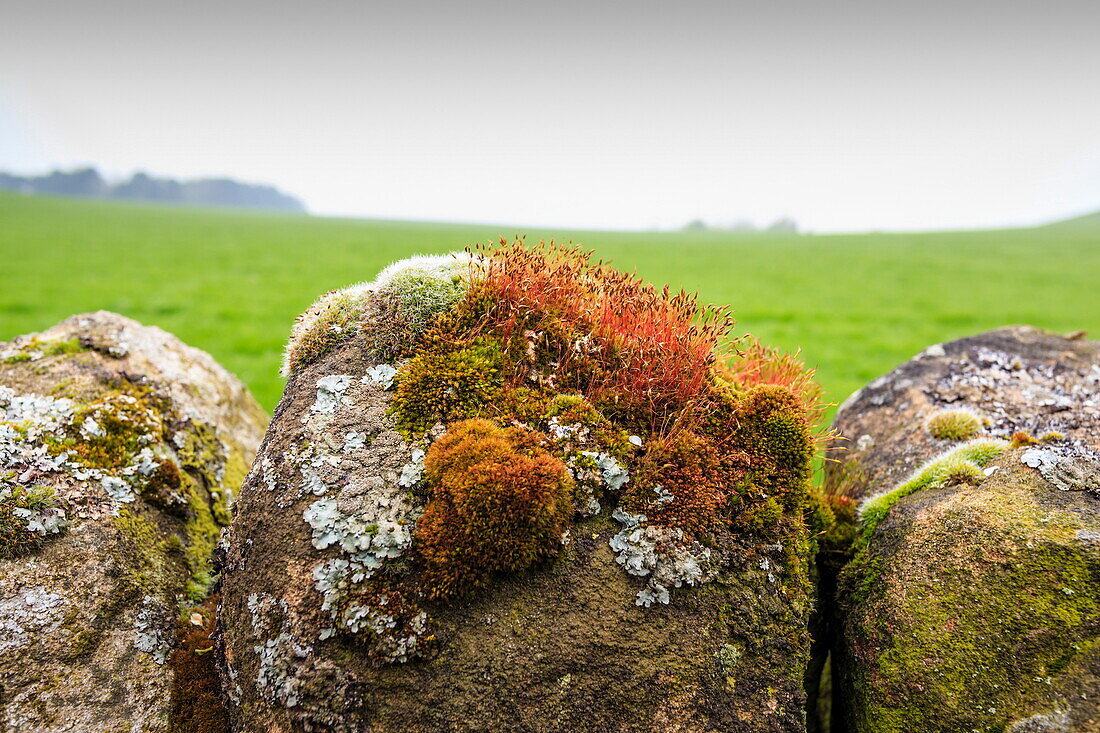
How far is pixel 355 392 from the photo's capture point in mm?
3854

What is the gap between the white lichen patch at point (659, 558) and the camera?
127 inches

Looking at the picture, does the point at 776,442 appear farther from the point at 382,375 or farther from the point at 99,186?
the point at 99,186

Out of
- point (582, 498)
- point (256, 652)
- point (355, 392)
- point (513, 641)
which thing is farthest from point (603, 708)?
point (355, 392)

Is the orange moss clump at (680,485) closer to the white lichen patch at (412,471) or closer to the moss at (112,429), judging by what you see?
the white lichen patch at (412,471)

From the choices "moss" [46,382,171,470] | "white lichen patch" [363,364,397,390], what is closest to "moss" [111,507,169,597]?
"moss" [46,382,171,470]

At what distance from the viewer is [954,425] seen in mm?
4836

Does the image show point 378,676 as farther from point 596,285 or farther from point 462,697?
point 596,285

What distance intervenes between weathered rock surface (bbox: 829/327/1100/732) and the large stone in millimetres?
558

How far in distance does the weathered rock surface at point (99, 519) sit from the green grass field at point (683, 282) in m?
4.27

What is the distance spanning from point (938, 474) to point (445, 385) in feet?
11.7

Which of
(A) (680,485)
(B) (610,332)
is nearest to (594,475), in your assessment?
(A) (680,485)

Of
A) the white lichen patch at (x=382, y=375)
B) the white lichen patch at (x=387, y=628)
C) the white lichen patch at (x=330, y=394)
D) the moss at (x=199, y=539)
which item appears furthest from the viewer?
the moss at (x=199, y=539)

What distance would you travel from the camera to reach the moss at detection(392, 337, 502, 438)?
3715mm

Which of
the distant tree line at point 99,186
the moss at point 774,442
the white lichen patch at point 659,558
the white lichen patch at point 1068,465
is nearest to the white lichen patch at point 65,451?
the white lichen patch at point 659,558
